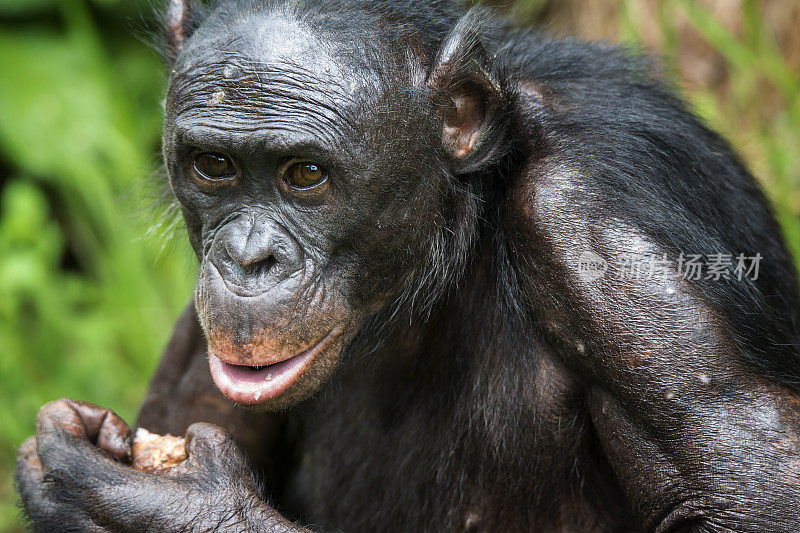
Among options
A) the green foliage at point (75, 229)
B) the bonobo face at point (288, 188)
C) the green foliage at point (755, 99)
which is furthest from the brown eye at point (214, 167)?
the green foliage at point (755, 99)

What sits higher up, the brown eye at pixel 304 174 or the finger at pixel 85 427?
the brown eye at pixel 304 174

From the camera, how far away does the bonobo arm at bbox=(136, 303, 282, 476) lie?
432 cm

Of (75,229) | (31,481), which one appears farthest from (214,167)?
(75,229)

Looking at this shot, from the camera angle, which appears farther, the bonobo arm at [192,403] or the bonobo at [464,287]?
the bonobo arm at [192,403]

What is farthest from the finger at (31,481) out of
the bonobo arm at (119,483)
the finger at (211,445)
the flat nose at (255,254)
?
the flat nose at (255,254)

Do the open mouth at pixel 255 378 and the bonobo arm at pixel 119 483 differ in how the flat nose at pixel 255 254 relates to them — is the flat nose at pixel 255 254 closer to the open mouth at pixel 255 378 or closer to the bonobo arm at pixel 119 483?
the open mouth at pixel 255 378

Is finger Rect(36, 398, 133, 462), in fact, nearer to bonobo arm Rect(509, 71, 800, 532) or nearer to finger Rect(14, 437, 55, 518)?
finger Rect(14, 437, 55, 518)

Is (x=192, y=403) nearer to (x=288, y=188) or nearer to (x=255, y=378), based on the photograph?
(x=255, y=378)

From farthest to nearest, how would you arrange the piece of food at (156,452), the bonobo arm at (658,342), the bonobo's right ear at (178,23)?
1. the bonobo's right ear at (178,23)
2. the piece of food at (156,452)
3. the bonobo arm at (658,342)

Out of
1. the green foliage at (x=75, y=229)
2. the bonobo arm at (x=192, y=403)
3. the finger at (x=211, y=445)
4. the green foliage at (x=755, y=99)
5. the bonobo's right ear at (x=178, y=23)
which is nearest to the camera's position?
the finger at (x=211, y=445)

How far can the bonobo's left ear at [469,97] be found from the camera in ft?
11.3

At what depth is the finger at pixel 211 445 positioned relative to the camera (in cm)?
345

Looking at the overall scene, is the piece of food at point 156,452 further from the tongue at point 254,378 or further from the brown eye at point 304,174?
the brown eye at point 304,174

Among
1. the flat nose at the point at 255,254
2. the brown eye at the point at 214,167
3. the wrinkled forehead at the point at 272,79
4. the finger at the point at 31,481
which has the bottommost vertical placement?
the finger at the point at 31,481
